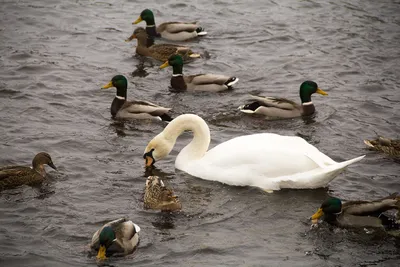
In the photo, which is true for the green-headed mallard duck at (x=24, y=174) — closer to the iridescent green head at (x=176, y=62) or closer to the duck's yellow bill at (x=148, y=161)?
the duck's yellow bill at (x=148, y=161)

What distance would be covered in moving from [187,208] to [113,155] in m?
2.13

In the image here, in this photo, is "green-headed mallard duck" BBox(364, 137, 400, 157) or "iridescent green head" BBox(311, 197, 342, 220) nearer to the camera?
"iridescent green head" BBox(311, 197, 342, 220)

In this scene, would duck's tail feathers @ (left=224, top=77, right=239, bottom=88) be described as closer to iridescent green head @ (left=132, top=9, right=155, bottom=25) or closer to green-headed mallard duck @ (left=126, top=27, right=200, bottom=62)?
green-headed mallard duck @ (left=126, top=27, right=200, bottom=62)

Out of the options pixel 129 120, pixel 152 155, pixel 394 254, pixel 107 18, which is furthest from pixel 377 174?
pixel 107 18

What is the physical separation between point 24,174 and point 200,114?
391 centimetres

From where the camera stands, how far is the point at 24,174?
10.7 metres

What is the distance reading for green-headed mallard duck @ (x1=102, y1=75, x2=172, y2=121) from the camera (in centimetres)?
1334

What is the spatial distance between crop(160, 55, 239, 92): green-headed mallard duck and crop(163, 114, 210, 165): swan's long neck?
3168mm

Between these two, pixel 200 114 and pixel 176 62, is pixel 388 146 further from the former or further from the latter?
pixel 176 62

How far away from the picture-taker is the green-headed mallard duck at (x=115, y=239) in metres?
8.80

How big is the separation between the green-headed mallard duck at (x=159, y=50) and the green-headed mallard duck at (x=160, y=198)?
669 centimetres

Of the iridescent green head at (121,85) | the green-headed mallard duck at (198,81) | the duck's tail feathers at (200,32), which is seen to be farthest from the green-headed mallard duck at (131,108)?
the duck's tail feathers at (200,32)

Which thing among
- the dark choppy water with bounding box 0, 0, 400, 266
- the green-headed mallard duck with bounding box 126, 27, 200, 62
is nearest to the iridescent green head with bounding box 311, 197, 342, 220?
the dark choppy water with bounding box 0, 0, 400, 266

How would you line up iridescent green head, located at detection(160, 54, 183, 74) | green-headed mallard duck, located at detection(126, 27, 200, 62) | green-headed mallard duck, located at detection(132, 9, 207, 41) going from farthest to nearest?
1. green-headed mallard duck, located at detection(132, 9, 207, 41)
2. green-headed mallard duck, located at detection(126, 27, 200, 62)
3. iridescent green head, located at detection(160, 54, 183, 74)
